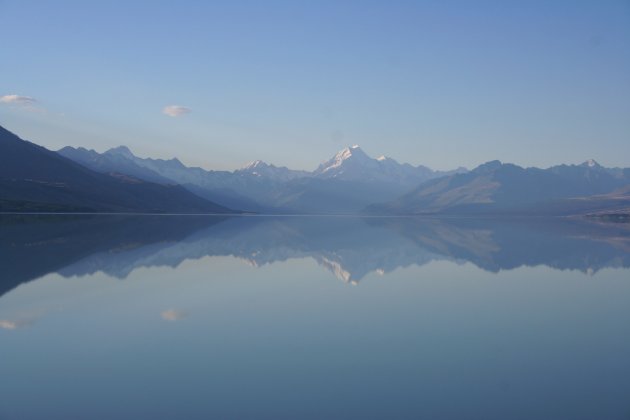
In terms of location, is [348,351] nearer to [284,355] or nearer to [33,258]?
[284,355]

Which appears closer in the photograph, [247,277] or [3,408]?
[3,408]

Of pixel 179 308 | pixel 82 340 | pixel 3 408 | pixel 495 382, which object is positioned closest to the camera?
pixel 3 408

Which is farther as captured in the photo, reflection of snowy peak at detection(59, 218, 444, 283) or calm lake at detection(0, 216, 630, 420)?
reflection of snowy peak at detection(59, 218, 444, 283)

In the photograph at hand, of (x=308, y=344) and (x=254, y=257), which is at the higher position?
(x=308, y=344)

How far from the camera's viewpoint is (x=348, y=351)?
17.2 meters

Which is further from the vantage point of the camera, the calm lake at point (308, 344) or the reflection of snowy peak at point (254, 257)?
the reflection of snowy peak at point (254, 257)

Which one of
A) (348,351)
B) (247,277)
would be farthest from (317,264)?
(348,351)

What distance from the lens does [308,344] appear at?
1786cm

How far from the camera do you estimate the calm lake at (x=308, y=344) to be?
12.7m

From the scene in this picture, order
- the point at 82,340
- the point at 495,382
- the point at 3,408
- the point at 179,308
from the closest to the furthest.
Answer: the point at 3,408
the point at 495,382
the point at 82,340
the point at 179,308

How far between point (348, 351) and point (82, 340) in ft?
29.7

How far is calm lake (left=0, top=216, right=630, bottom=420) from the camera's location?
1269cm

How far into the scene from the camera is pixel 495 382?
47.0ft

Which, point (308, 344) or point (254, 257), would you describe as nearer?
point (308, 344)
